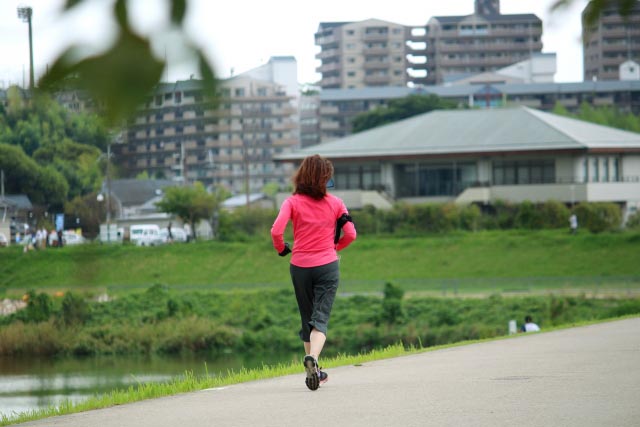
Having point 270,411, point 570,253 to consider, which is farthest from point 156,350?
point 270,411

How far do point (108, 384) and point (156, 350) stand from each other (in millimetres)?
10169

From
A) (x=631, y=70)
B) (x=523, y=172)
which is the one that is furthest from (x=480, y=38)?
(x=523, y=172)

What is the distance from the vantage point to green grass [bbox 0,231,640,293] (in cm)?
4100

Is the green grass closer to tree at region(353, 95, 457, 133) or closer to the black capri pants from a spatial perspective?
tree at region(353, 95, 457, 133)

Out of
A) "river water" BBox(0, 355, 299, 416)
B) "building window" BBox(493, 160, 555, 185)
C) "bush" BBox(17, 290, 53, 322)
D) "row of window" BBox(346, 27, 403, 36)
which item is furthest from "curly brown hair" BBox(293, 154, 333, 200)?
"building window" BBox(493, 160, 555, 185)

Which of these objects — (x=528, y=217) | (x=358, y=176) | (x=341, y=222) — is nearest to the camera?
(x=341, y=222)

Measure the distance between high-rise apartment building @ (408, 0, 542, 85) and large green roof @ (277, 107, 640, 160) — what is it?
155 ft

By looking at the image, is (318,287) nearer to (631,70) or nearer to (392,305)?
(631,70)

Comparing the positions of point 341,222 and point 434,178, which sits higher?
point 341,222

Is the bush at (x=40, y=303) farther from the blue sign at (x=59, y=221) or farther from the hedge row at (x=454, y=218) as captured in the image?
the hedge row at (x=454, y=218)

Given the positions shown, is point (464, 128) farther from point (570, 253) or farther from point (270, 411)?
point (270, 411)

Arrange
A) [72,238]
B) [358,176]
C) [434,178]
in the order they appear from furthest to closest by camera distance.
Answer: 1. [358,176]
2. [434,178]
3. [72,238]

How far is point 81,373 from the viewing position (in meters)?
31.0

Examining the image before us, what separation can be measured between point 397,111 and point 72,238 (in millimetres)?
73567
